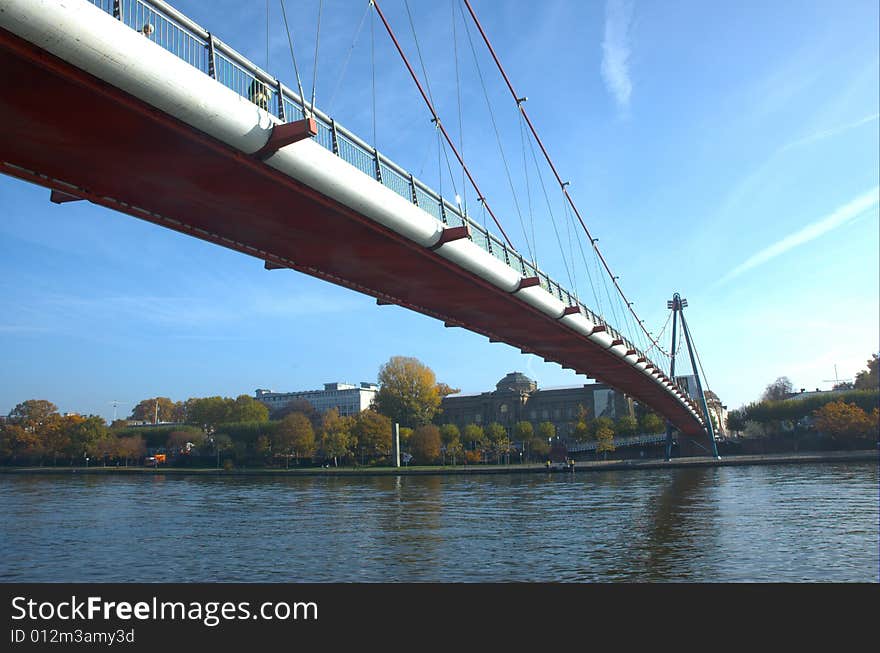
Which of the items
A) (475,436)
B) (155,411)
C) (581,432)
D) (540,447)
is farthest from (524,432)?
(155,411)

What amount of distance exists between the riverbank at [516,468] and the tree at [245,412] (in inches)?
1043

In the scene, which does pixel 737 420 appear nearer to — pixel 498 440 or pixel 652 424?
pixel 652 424

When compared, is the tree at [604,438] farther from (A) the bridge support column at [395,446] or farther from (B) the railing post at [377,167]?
(B) the railing post at [377,167]

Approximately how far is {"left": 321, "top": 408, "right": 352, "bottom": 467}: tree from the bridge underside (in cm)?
5276

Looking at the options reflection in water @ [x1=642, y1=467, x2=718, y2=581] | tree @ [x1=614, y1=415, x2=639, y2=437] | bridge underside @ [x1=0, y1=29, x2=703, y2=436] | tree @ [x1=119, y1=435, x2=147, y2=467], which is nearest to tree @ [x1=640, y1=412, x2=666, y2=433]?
tree @ [x1=614, y1=415, x2=639, y2=437]

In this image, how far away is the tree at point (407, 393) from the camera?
8344cm

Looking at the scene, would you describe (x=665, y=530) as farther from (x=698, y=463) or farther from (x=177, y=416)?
(x=177, y=416)

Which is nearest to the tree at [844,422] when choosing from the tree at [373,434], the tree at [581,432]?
the tree at [581,432]

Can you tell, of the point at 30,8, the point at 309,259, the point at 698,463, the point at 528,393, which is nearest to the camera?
the point at 30,8

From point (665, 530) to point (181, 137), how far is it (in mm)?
18183

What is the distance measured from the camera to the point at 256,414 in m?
104

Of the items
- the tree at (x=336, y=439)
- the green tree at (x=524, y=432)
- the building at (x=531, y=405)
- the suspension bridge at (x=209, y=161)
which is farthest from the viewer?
the building at (x=531, y=405)

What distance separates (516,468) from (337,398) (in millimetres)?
76954
